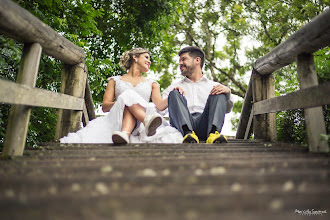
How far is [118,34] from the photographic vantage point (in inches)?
252

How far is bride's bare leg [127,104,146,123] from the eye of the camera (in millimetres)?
2551

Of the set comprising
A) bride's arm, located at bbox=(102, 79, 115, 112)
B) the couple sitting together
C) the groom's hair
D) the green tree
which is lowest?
the couple sitting together

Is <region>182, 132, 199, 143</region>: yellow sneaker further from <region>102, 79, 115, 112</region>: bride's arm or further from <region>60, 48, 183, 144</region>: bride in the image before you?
<region>102, 79, 115, 112</region>: bride's arm

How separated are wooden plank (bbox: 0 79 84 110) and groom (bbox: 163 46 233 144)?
108cm

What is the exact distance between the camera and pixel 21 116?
1.71 meters

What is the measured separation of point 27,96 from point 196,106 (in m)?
2.04

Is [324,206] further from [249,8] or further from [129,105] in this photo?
[249,8]

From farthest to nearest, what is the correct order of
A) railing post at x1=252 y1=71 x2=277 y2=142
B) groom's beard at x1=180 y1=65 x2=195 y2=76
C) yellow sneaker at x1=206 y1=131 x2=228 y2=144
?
groom's beard at x1=180 y1=65 x2=195 y2=76 → railing post at x1=252 y1=71 x2=277 y2=142 → yellow sneaker at x1=206 y1=131 x2=228 y2=144

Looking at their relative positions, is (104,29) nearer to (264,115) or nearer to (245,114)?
(245,114)

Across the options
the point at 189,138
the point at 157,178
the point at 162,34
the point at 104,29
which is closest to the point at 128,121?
the point at 189,138

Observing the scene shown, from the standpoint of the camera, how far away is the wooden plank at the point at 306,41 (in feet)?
5.32

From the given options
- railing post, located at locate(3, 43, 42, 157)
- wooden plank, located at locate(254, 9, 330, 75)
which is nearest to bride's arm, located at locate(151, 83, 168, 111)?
wooden plank, located at locate(254, 9, 330, 75)

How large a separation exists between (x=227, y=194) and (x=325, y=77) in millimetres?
2279

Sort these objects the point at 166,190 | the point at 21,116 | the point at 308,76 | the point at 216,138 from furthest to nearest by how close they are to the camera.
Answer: the point at 216,138, the point at 308,76, the point at 21,116, the point at 166,190
